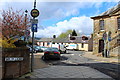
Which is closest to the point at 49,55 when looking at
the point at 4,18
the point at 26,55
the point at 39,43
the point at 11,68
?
the point at 4,18

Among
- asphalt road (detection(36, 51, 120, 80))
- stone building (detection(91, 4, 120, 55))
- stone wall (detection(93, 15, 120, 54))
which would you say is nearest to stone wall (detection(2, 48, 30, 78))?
asphalt road (detection(36, 51, 120, 80))

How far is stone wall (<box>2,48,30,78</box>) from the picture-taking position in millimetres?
5691

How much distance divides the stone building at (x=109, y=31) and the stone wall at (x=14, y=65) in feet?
53.7

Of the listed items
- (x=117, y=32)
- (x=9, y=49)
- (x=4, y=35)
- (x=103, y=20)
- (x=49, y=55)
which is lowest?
(x=49, y=55)

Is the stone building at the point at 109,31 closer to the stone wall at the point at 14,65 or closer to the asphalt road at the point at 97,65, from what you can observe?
the asphalt road at the point at 97,65

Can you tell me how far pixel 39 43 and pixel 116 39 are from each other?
52345 mm

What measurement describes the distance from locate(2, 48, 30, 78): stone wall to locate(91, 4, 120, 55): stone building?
53.7 ft

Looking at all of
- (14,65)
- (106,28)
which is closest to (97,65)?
(14,65)

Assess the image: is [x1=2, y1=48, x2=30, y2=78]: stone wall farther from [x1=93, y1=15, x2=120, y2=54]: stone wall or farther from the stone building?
[x1=93, y1=15, x2=120, y2=54]: stone wall

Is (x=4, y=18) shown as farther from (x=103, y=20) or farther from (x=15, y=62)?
(x=103, y=20)

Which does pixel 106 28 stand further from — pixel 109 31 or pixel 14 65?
pixel 14 65

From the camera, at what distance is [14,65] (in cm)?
598

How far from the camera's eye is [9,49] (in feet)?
19.2

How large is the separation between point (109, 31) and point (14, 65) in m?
20.5
